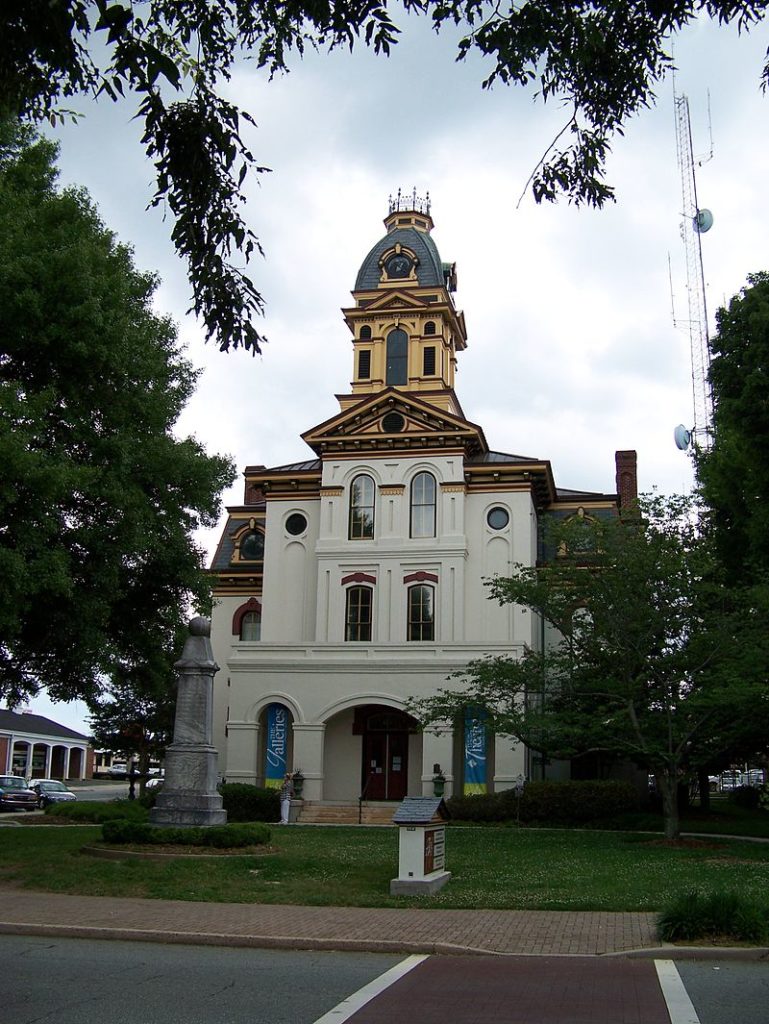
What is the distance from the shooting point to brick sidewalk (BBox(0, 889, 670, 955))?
439 inches

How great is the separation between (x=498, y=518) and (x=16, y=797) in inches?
912

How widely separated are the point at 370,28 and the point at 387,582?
33.0 metres

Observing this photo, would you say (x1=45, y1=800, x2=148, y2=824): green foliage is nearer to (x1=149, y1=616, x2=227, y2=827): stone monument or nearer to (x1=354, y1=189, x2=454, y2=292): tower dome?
(x1=149, y1=616, x2=227, y2=827): stone monument

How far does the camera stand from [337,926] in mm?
12258

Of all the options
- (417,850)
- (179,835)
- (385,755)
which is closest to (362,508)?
(385,755)

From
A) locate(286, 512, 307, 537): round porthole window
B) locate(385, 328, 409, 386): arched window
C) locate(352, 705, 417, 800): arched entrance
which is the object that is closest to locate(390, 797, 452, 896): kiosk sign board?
locate(352, 705, 417, 800): arched entrance

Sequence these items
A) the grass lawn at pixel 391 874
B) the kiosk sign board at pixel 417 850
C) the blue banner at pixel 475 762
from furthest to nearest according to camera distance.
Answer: the blue banner at pixel 475 762, the kiosk sign board at pixel 417 850, the grass lawn at pixel 391 874

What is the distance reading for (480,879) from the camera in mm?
16500

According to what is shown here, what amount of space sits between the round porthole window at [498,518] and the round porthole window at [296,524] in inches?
290

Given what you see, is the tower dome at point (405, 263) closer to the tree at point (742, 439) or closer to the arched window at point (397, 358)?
the arched window at point (397, 358)

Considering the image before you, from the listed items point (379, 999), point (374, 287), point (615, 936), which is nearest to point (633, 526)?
point (615, 936)

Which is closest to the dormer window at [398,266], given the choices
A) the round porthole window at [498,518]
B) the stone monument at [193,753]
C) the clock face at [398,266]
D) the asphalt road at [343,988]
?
the clock face at [398,266]

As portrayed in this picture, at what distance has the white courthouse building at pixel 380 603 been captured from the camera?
→ 37625 millimetres

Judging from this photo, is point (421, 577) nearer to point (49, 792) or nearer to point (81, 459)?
point (81, 459)
